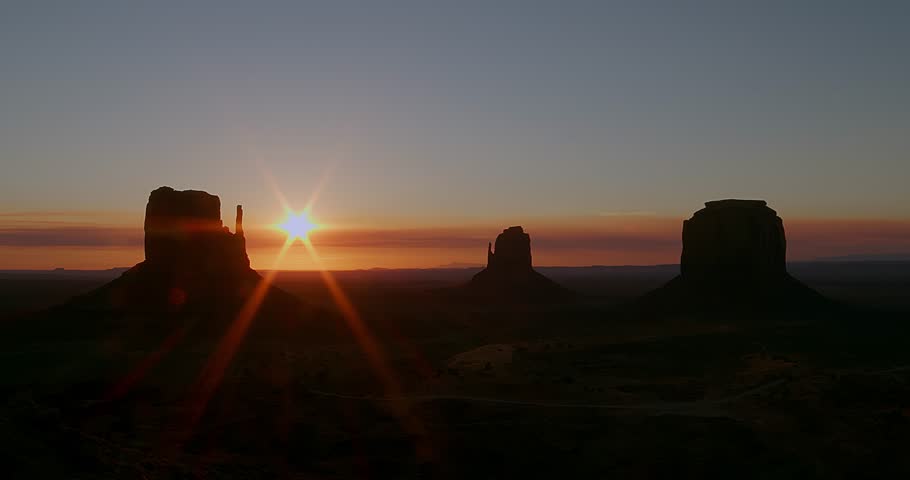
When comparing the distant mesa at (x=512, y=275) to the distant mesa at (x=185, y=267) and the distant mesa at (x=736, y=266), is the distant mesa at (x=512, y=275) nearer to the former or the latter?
the distant mesa at (x=736, y=266)

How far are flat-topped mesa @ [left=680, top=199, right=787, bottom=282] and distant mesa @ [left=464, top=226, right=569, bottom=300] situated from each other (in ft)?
97.6

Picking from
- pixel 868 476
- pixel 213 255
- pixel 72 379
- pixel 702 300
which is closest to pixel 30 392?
pixel 72 379

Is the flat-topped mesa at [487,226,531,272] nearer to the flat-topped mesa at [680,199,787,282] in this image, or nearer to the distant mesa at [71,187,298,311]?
the flat-topped mesa at [680,199,787,282]

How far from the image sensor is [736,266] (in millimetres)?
96188

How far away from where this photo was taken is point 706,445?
101 ft

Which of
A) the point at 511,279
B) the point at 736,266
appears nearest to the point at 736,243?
the point at 736,266

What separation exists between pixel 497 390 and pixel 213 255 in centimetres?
3964

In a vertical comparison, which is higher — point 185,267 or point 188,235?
point 188,235

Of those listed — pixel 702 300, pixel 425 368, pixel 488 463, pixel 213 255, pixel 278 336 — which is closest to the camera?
pixel 488 463

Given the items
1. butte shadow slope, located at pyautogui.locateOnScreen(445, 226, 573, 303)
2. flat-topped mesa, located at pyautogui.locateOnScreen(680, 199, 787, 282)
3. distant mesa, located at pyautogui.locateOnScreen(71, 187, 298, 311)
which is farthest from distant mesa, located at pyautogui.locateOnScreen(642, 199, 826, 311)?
distant mesa, located at pyautogui.locateOnScreen(71, 187, 298, 311)

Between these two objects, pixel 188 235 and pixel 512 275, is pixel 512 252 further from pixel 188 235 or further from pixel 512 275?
pixel 188 235

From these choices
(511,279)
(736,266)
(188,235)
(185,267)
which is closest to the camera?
(185,267)

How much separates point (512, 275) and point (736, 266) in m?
43.2

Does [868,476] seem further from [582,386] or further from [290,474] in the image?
[290,474]
